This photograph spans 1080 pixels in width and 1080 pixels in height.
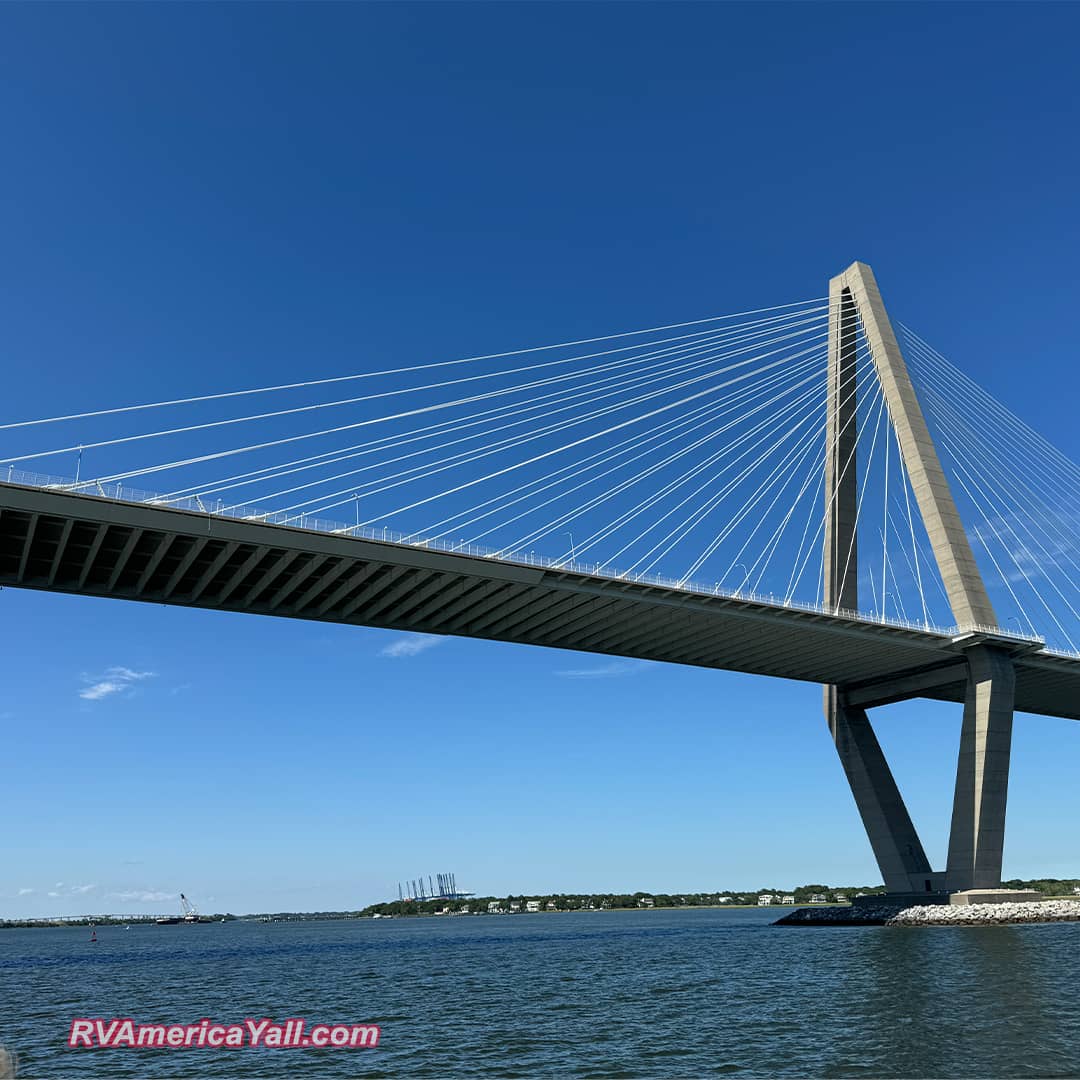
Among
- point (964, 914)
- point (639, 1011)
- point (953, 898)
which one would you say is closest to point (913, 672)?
point (953, 898)

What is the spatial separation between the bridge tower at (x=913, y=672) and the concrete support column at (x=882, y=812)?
2.2 inches

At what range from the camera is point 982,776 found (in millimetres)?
48344

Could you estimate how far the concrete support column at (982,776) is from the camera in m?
48.3

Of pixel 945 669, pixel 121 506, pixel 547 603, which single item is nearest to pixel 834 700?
pixel 945 669

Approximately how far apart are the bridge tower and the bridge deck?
1784 millimetres

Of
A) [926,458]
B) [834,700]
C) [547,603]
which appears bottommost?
[834,700]

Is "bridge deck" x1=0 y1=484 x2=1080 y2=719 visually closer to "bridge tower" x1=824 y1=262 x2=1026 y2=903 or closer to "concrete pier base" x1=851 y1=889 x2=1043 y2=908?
"bridge tower" x1=824 y1=262 x2=1026 y2=903

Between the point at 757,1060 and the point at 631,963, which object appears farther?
the point at 631,963

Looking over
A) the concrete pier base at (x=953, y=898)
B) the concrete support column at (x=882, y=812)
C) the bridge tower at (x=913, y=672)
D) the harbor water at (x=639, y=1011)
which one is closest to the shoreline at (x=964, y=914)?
the concrete pier base at (x=953, y=898)

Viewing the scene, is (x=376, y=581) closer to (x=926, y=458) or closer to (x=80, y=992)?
(x=80, y=992)

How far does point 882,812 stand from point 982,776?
8.06 m

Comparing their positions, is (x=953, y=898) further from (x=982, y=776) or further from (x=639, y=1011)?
(x=639, y=1011)

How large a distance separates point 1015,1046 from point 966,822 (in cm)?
3559

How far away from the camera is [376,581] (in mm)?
42188
